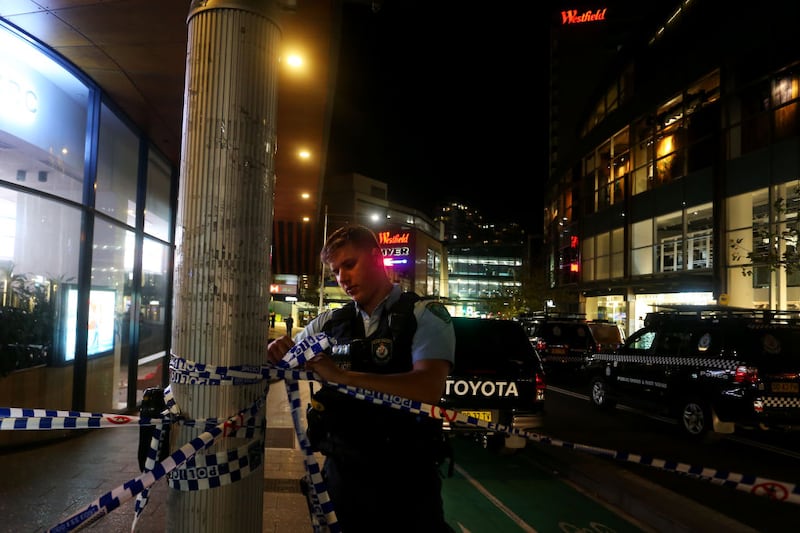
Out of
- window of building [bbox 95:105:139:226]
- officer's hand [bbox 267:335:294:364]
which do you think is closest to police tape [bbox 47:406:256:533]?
officer's hand [bbox 267:335:294:364]

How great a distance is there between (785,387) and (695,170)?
17.8m

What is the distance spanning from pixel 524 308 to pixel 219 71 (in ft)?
145

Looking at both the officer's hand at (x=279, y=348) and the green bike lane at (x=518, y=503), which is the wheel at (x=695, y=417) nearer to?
the green bike lane at (x=518, y=503)

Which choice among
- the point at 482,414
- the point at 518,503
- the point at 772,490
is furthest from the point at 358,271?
the point at 482,414

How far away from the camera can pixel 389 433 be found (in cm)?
226

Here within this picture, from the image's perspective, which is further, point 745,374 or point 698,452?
point 698,452

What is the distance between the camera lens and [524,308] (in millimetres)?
44625

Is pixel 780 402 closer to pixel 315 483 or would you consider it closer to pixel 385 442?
pixel 385 442

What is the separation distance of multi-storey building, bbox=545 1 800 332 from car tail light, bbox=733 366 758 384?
6481 millimetres

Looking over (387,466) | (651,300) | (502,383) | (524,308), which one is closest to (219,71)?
(387,466)

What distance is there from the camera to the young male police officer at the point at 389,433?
2240 mm

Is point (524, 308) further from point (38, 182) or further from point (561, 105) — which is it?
point (38, 182)

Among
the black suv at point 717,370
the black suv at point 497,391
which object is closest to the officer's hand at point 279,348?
the black suv at point 497,391

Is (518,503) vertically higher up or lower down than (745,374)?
lower down
